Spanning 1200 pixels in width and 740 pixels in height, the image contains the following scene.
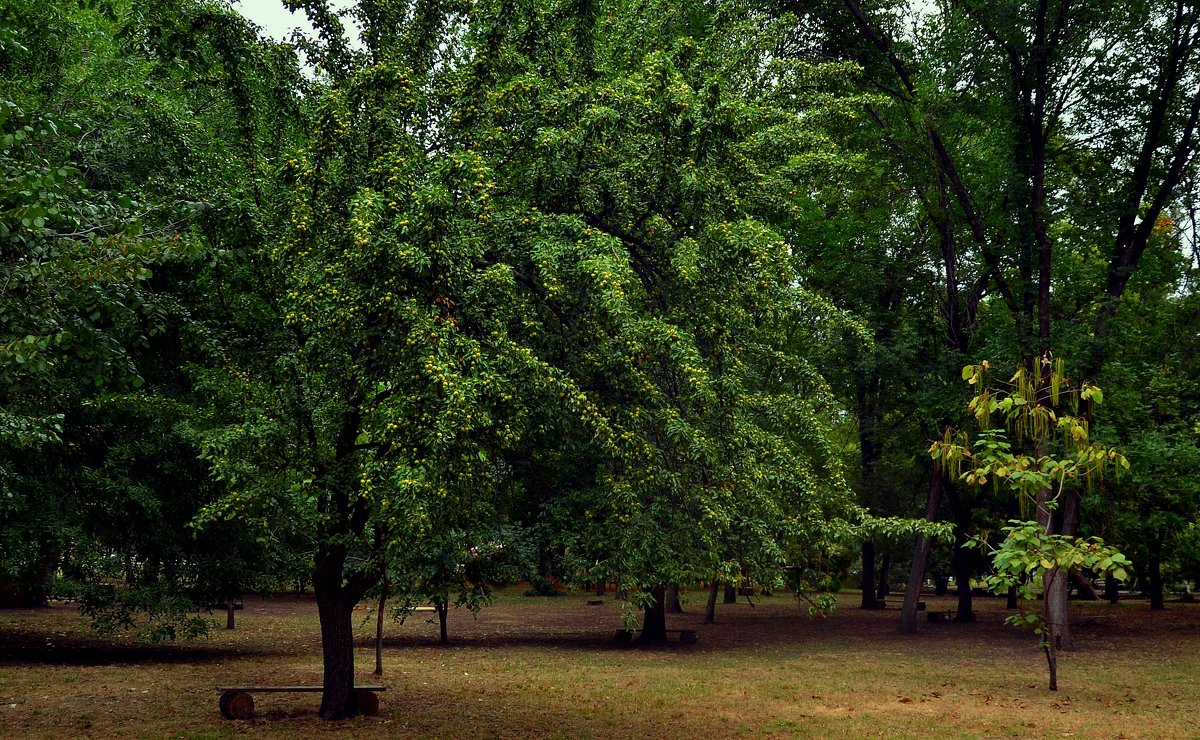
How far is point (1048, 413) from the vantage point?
10992 mm

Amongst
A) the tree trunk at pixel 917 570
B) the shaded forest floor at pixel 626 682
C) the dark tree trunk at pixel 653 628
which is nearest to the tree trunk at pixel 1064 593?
the shaded forest floor at pixel 626 682

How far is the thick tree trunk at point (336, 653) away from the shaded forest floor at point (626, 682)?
25 centimetres

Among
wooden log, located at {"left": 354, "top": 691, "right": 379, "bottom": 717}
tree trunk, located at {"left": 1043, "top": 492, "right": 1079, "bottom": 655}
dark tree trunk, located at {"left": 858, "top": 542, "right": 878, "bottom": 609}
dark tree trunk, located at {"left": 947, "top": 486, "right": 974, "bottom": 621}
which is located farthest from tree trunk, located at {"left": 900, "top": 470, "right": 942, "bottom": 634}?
wooden log, located at {"left": 354, "top": 691, "right": 379, "bottom": 717}

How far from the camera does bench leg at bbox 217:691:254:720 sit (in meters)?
12.0

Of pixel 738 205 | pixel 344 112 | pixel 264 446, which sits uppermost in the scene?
pixel 344 112

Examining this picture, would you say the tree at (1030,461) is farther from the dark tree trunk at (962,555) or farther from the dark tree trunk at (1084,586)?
the dark tree trunk at (962,555)

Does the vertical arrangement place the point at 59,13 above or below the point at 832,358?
above

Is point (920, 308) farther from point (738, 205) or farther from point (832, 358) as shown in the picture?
point (738, 205)

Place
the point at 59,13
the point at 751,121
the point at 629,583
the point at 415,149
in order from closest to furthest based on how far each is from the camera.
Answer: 1. the point at 629,583
2. the point at 415,149
3. the point at 751,121
4. the point at 59,13

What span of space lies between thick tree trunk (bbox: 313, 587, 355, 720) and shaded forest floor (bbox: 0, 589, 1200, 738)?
25cm

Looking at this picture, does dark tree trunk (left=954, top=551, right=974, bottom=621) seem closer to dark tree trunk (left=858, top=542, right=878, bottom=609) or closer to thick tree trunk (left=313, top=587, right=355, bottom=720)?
dark tree trunk (left=858, top=542, right=878, bottom=609)

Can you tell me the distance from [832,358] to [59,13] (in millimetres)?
18780

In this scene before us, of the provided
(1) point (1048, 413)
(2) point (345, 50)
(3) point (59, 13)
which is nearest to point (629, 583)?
(1) point (1048, 413)

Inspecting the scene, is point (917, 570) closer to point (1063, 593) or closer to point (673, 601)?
point (1063, 593)
